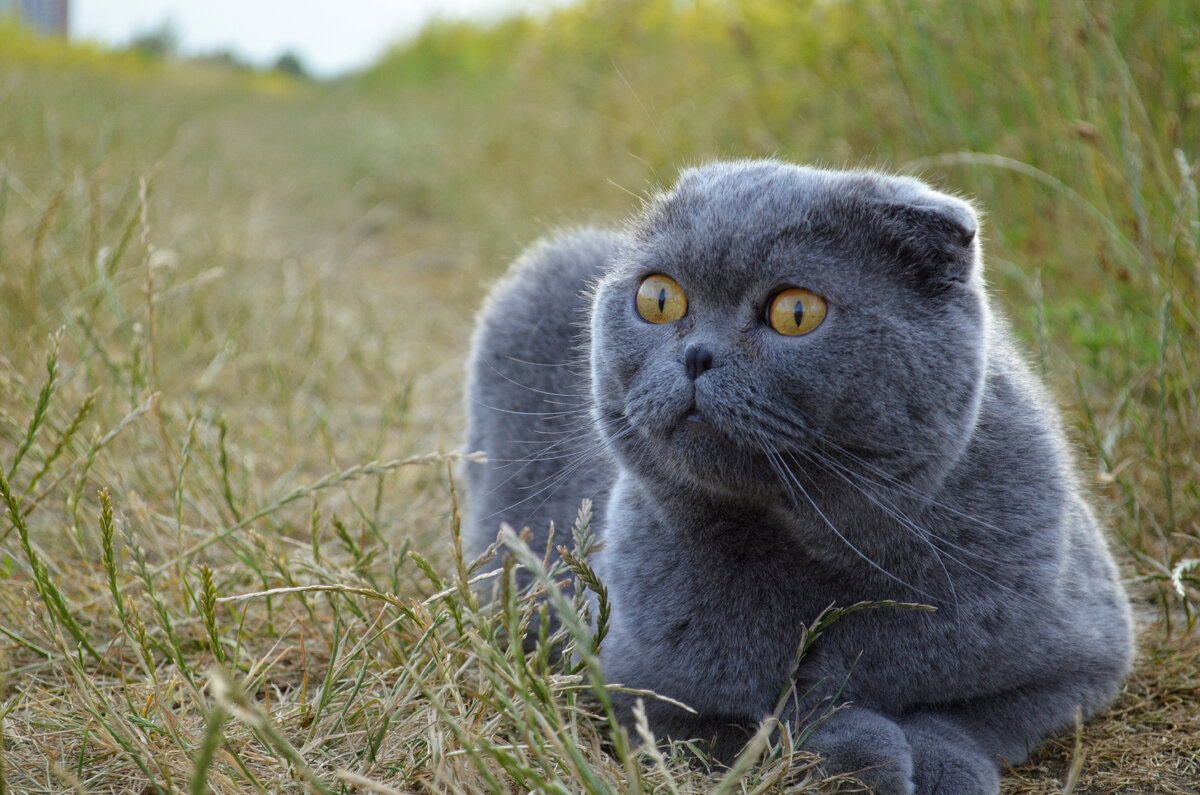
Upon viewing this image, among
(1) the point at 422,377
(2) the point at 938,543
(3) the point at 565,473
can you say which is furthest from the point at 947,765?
(1) the point at 422,377

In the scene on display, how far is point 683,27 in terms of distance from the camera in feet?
21.1

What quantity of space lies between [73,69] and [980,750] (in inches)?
412

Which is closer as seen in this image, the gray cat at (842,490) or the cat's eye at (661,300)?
the gray cat at (842,490)

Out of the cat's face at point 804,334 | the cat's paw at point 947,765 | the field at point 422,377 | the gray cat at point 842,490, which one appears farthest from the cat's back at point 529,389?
the cat's paw at point 947,765

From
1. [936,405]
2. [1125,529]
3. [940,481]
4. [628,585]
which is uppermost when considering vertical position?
[936,405]

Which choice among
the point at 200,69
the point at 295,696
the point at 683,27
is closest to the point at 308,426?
the point at 295,696

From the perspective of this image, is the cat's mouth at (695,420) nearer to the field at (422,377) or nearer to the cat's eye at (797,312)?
the cat's eye at (797,312)

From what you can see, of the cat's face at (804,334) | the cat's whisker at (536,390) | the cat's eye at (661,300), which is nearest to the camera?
the cat's face at (804,334)

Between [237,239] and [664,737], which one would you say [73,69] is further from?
[664,737]

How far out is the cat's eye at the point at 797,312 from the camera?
136 centimetres

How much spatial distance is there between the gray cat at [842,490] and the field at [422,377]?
0.48 feet

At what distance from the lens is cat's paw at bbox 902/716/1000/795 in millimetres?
1429

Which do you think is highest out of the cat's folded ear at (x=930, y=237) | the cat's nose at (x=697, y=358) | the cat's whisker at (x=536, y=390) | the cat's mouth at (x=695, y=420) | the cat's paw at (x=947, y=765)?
the cat's folded ear at (x=930, y=237)

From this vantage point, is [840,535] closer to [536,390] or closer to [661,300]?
[661,300]
